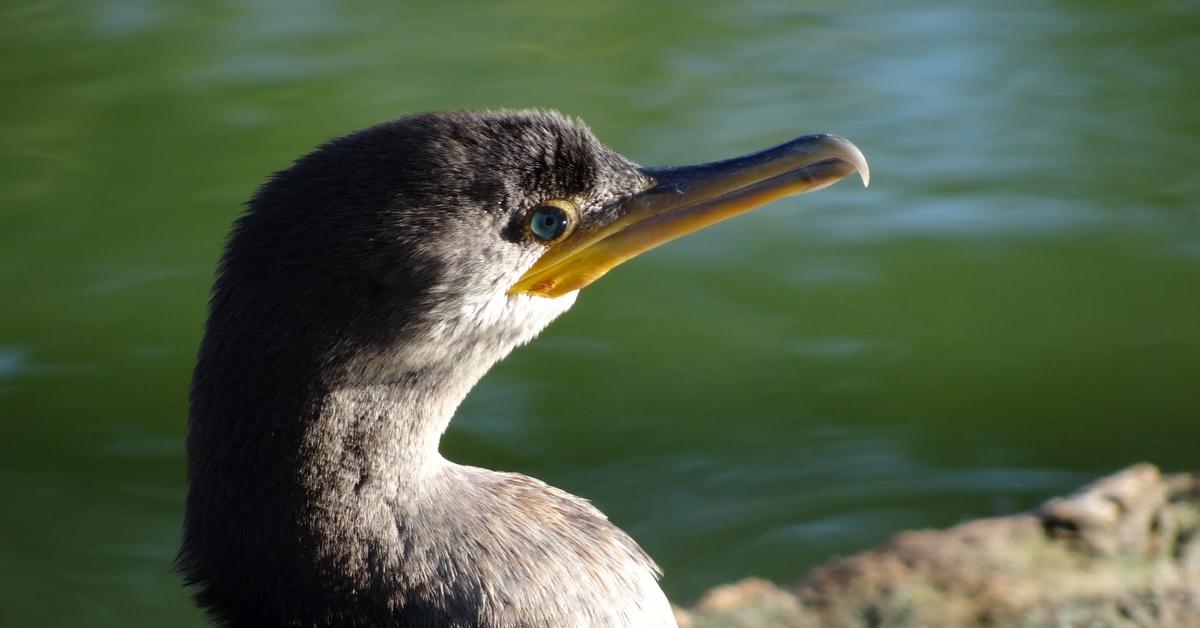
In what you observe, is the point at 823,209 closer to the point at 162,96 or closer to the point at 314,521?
the point at 162,96

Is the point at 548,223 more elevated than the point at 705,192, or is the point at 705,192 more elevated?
the point at 705,192

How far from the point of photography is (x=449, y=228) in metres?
2.88

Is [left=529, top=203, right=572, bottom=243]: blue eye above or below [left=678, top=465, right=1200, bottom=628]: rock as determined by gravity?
above

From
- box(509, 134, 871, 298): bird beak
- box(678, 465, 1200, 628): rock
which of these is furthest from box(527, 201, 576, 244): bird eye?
box(678, 465, 1200, 628): rock

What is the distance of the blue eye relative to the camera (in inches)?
122

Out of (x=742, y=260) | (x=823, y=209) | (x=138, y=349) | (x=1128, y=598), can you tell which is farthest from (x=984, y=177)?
(x=138, y=349)

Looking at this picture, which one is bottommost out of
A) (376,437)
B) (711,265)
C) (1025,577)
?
(1025,577)

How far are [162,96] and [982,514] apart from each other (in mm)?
4646

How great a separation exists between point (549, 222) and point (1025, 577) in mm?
1961

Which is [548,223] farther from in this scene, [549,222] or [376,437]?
[376,437]

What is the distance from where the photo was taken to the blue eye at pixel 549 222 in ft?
10.1

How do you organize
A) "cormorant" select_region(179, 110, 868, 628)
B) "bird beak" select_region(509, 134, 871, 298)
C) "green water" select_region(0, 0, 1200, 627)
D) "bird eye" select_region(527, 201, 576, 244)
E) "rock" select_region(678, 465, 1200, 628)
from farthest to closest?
1. "green water" select_region(0, 0, 1200, 627)
2. "rock" select_region(678, 465, 1200, 628)
3. "bird beak" select_region(509, 134, 871, 298)
4. "bird eye" select_region(527, 201, 576, 244)
5. "cormorant" select_region(179, 110, 868, 628)

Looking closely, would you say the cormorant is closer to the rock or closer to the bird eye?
the bird eye

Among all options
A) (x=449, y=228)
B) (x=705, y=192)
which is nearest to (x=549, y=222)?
(x=449, y=228)
